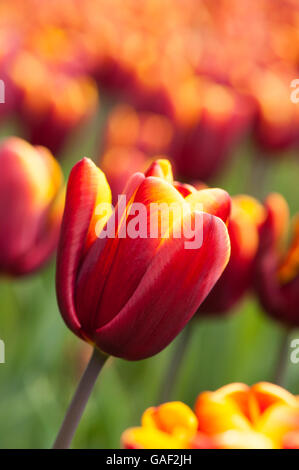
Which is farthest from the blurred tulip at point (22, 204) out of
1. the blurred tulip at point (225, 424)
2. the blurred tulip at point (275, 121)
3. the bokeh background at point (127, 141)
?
the blurred tulip at point (275, 121)

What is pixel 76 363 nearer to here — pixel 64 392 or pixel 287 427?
pixel 64 392

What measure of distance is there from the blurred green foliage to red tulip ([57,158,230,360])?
48 centimetres

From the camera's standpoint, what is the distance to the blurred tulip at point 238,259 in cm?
73

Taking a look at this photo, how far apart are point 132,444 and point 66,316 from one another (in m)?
0.13

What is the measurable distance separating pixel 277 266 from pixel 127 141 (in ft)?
1.90

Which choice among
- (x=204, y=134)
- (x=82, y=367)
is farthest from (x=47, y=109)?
(x=82, y=367)

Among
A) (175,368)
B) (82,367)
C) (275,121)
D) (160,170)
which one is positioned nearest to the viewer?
(160,170)

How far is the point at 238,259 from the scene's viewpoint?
0.76m

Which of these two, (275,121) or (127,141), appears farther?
(275,121)

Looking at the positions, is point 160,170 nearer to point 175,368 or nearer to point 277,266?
point 277,266

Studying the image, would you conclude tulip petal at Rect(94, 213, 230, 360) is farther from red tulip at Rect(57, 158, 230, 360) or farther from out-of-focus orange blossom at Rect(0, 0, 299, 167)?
out-of-focus orange blossom at Rect(0, 0, 299, 167)
